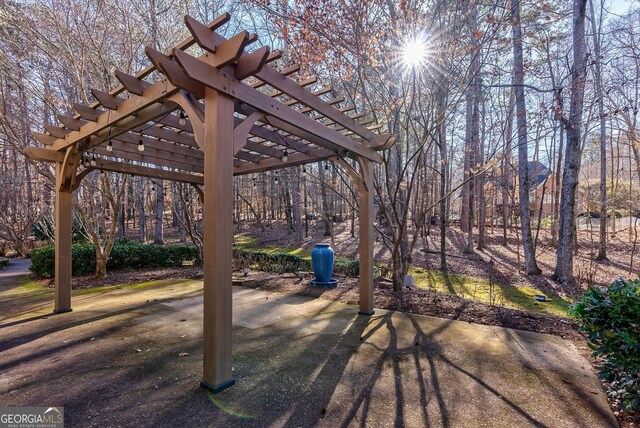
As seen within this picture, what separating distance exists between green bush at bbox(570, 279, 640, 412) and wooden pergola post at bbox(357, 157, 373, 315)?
2.21 meters

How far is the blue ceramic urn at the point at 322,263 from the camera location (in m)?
5.75

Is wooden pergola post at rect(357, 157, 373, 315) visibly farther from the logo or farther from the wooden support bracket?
the logo

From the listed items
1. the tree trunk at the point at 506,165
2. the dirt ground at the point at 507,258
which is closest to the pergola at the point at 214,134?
the tree trunk at the point at 506,165

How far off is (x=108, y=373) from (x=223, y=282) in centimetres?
131

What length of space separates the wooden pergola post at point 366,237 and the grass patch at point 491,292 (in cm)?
208

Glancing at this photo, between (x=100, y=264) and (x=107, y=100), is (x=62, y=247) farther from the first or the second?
(x=100, y=264)

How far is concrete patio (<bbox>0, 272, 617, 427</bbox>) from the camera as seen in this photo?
197cm

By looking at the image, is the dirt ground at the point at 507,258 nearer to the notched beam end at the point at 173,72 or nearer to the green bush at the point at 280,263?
the green bush at the point at 280,263

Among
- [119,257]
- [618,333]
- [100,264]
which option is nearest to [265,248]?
[119,257]

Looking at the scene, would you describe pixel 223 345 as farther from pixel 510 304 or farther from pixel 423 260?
pixel 423 260

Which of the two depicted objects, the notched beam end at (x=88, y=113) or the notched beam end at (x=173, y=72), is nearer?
the notched beam end at (x=173, y=72)

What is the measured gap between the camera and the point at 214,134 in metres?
2.17

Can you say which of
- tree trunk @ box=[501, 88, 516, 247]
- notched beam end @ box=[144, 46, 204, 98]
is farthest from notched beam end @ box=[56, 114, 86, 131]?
tree trunk @ box=[501, 88, 516, 247]

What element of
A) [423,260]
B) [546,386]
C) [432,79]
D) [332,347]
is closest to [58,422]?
[332,347]
